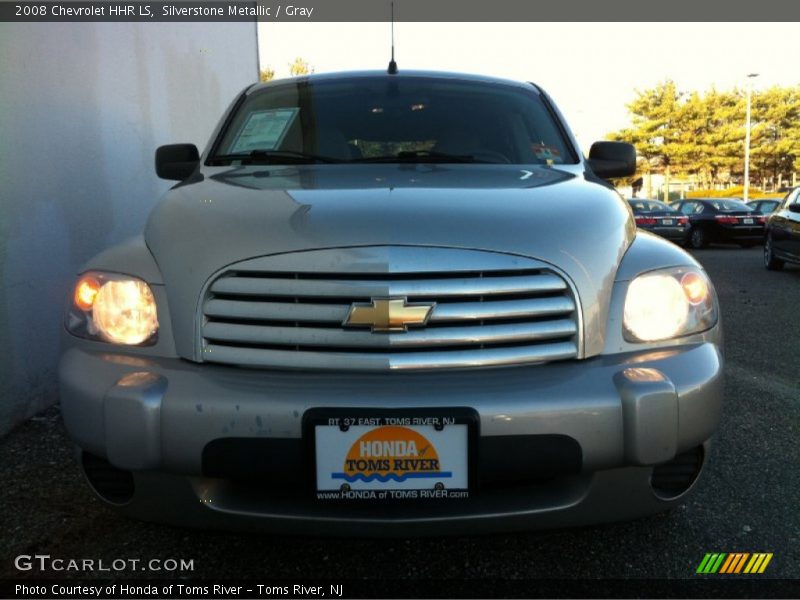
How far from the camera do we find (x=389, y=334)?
63.9 inches

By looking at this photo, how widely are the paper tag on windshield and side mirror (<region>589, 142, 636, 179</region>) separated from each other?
1.34m

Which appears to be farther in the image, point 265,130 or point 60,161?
point 60,161

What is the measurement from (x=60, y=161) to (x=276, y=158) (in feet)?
5.28

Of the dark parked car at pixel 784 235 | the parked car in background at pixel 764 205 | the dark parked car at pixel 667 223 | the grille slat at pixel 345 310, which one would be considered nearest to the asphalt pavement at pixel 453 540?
the grille slat at pixel 345 310

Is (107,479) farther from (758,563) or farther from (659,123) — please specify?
(659,123)

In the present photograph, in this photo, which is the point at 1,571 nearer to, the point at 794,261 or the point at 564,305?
the point at 564,305

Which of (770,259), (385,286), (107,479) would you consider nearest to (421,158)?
(385,286)

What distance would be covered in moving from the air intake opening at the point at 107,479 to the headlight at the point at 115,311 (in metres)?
0.32

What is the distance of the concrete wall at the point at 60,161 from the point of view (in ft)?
10.1

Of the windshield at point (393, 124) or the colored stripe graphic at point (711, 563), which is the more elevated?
the windshield at point (393, 124)

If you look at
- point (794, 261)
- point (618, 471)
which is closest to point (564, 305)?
point (618, 471)

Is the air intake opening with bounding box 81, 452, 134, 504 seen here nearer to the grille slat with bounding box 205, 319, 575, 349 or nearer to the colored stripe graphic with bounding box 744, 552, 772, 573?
the grille slat with bounding box 205, 319, 575, 349

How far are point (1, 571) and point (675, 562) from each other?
202cm

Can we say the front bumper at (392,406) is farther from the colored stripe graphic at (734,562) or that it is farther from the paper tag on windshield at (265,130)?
the paper tag on windshield at (265,130)
